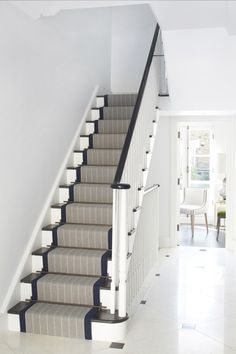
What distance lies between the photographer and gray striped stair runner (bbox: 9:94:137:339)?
3844mm

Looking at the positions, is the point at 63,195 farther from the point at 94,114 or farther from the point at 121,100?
the point at 121,100

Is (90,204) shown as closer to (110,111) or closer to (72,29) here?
(110,111)

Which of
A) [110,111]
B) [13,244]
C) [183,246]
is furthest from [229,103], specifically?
[13,244]

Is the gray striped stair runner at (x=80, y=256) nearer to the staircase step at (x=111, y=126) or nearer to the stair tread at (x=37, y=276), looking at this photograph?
the stair tread at (x=37, y=276)

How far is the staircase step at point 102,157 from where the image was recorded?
5.59 m

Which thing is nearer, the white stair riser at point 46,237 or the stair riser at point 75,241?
the stair riser at point 75,241

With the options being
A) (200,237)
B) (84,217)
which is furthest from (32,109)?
(200,237)

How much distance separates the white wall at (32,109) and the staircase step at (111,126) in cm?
31

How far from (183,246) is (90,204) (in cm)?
310

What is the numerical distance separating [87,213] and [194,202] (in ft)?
17.4

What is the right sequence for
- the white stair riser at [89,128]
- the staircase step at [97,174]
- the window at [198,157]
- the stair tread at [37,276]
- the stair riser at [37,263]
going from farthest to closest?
the window at [198,157], the white stair riser at [89,128], the staircase step at [97,174], the stair riser at [37,263], the stair tread at [37,276]

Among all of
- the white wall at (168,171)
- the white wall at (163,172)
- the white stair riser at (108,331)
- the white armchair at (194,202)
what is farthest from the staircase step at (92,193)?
the white armchair at (194,202)

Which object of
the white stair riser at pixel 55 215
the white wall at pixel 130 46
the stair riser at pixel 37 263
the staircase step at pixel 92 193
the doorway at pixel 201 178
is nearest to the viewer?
the stair riser at pixel 37 263

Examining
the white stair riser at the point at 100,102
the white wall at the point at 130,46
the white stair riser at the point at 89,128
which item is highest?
the white wall at the point at 130,46
